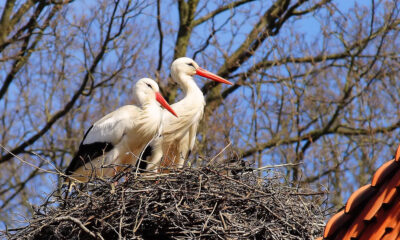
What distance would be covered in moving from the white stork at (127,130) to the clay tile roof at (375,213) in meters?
3.35

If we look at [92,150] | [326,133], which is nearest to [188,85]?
[92,150]

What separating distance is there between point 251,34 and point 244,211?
21.9 feet

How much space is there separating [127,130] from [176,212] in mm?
2330

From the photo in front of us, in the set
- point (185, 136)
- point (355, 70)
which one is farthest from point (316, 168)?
point (185, 136)

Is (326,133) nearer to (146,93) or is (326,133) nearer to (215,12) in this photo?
(215,12)

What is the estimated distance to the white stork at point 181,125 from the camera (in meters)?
6.58

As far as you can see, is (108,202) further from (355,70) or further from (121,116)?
(355,70)

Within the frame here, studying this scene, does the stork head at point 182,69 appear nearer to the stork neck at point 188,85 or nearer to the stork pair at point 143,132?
the stork neck at point 188,85

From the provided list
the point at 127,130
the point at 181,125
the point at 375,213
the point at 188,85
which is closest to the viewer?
the point at 375,213

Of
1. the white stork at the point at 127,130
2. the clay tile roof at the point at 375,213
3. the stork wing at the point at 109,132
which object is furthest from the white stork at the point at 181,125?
the clay tile roof at the point at 375,213

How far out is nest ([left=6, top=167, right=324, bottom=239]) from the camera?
409cm

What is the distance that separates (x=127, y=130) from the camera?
6.27 metres

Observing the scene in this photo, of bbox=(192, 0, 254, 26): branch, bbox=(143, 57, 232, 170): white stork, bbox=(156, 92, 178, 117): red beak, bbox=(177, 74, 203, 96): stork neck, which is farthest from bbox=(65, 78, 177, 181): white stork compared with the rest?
bbox=(192, 0, 254, 26): branch

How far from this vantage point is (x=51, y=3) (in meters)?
9.10
